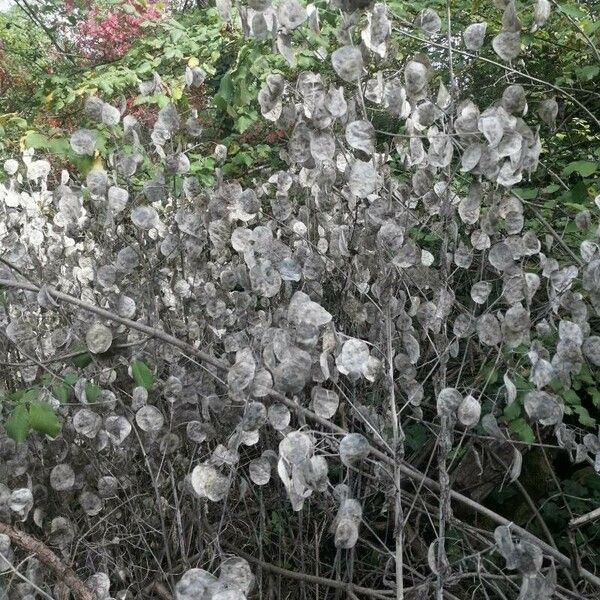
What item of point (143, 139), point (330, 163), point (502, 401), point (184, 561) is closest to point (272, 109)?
point (330, 163)

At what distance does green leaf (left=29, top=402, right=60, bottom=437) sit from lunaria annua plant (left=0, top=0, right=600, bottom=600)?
0.37ft

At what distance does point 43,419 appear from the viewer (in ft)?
4.88

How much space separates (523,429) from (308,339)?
878 millimetres

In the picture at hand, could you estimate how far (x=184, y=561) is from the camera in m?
1.79

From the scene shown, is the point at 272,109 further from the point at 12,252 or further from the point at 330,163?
the point at 12,252

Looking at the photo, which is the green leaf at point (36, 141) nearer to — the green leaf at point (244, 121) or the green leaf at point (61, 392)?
the green leaf at point (61, 392)

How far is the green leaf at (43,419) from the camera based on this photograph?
4.84 feet

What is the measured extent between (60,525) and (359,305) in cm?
92

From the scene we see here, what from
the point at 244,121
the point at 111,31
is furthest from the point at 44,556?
the point at 111,31

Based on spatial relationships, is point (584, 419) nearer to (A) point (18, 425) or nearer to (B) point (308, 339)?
(B) point (308, 339)

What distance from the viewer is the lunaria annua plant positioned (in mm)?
1312

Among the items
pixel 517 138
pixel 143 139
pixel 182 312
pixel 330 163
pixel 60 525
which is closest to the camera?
pixel 517 138

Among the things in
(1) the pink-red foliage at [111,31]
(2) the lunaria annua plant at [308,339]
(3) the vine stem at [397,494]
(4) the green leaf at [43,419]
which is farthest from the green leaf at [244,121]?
(3) the vine stem at [397,494]

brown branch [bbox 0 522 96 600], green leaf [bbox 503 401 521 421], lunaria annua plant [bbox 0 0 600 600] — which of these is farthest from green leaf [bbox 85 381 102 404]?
green leaf [bbox 503 401 521 421]
